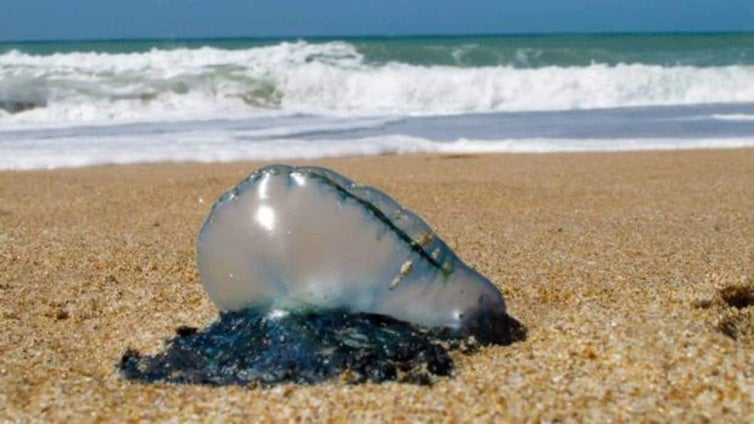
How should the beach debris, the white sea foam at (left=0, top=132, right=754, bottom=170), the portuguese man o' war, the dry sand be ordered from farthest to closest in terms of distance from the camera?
1. the white sea foam at (left=0, top=132, right=754, bottom=170)
2. the beach debris
3. the portuguese man o' war
4. the dry sand

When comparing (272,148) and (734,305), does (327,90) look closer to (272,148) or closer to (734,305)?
(272,148)

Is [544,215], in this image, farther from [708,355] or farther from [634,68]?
[634,68]

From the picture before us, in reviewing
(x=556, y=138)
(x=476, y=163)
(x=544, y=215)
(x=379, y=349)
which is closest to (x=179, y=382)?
(x=379, y=349)

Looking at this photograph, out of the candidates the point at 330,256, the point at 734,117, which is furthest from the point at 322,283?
the point at 734,117

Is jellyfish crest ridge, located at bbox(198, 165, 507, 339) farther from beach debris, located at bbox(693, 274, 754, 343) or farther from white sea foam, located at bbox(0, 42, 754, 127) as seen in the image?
white sea foam, located at bbox(0, 42, 754, 127)

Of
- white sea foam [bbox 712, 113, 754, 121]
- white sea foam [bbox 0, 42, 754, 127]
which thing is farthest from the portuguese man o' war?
white sea foam [bbox 0, 42, 754, 127]

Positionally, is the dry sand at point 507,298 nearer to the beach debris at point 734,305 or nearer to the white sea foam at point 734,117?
the beach debris at point 734,305
